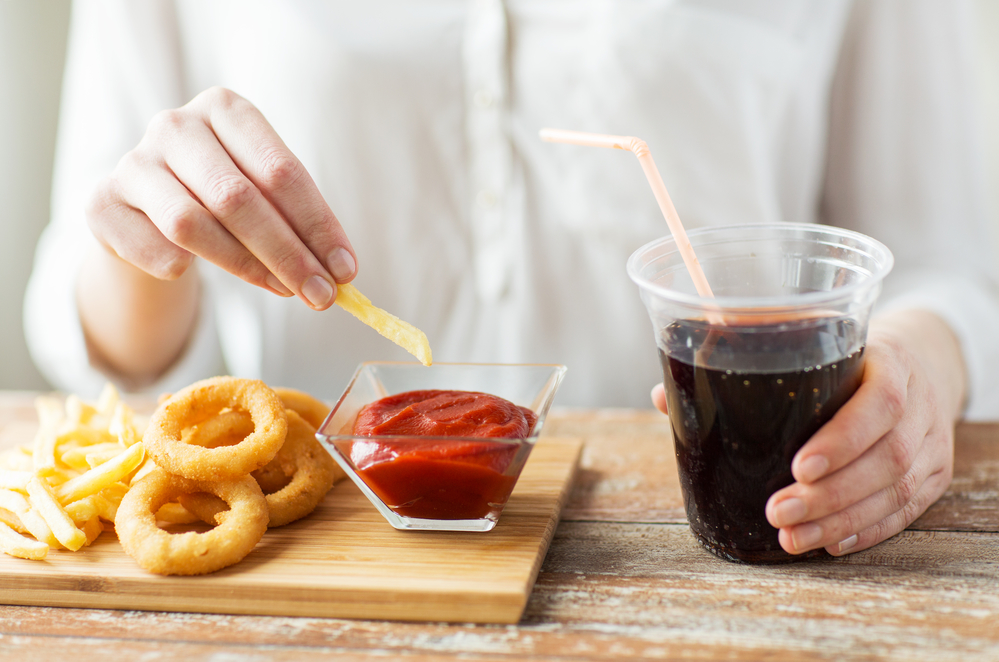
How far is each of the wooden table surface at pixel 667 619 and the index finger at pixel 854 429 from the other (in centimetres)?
20

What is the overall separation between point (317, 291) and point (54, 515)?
573 mm

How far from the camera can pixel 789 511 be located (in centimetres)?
113

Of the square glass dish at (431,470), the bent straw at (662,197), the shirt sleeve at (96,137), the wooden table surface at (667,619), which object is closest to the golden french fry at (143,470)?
the wooden table surface at (667,619)

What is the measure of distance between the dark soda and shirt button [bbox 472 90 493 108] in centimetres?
116

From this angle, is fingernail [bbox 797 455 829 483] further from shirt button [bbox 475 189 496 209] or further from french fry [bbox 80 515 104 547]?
shirt button [bbox 475 189 496 209]

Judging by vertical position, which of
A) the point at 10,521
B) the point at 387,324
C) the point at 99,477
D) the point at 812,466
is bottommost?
the point at 10,521

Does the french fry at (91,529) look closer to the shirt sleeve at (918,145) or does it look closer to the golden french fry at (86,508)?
the golden french fry at (86,508)

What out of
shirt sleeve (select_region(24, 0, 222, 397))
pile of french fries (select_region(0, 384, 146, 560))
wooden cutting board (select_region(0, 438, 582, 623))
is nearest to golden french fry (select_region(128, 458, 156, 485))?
pile of french fries (select_region(0, 384, 146, 560))

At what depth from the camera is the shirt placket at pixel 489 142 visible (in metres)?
2.09

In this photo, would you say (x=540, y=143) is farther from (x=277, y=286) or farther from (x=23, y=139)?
(x=23, y=139)

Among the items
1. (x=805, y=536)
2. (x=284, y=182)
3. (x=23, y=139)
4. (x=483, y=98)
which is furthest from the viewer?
(x=23, y=139)

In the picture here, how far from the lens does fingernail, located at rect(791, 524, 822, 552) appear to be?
116cm

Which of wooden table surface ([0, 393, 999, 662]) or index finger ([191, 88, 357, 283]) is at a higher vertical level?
index finger ([191, 88, 357, 283])

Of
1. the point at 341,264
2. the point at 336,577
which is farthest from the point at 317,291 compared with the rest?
the point at 336,577
